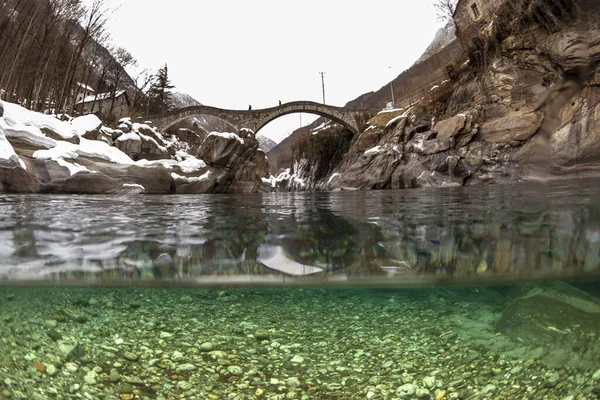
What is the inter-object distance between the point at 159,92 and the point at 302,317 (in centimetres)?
5501

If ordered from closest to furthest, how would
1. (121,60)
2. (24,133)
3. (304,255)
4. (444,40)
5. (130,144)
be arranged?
1. (304,255)
2. (24,133)
3. (130,144)
4. (121,60)
5. (444,40)

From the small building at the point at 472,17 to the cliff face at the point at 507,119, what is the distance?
2.60 m

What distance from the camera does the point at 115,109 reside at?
135ft

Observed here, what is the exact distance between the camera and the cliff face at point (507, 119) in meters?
14.0

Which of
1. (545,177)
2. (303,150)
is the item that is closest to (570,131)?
(545,177)

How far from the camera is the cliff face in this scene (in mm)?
13969

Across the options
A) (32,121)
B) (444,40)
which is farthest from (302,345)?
(444,40)

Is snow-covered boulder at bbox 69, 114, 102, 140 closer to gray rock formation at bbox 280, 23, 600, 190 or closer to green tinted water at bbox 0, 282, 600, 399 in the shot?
gray rock formation at bbox 280, 23, 600, 190

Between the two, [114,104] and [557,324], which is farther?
[114,104]

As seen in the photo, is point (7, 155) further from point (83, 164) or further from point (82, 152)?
point (82, 152)

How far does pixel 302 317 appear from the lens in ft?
6.50

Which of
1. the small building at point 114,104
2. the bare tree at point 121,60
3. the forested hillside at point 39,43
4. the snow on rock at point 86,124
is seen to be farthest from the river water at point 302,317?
the small building at point 114,104

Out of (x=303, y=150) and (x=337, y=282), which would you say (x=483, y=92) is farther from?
(x=303, y=150)

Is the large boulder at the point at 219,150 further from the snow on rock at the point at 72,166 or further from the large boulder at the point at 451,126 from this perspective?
the large boulder at the point at 451,126
